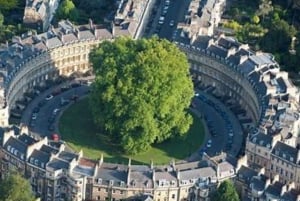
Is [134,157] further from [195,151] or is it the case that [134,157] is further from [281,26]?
[281,26]

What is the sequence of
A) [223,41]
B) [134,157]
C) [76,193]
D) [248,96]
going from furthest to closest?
[223,41], [248,96], [134,157], [76,193]

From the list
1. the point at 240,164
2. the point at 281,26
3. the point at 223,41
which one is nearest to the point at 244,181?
the point at 240,164

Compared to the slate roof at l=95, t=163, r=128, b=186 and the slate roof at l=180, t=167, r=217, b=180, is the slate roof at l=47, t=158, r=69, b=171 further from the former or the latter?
the slate roof at l=180, t=167, r=217, b=180

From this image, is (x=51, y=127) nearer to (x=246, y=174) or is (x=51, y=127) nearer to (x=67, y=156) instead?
(x=67, y=156)

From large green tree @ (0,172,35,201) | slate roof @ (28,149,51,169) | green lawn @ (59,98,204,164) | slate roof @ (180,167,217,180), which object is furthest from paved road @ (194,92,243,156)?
large green tree @ (0,172,35,201)

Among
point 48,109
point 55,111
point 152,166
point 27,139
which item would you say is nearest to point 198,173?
point 152,166

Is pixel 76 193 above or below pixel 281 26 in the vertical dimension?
below

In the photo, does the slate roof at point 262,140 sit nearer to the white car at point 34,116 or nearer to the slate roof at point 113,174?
the slate roof at point 113,174
